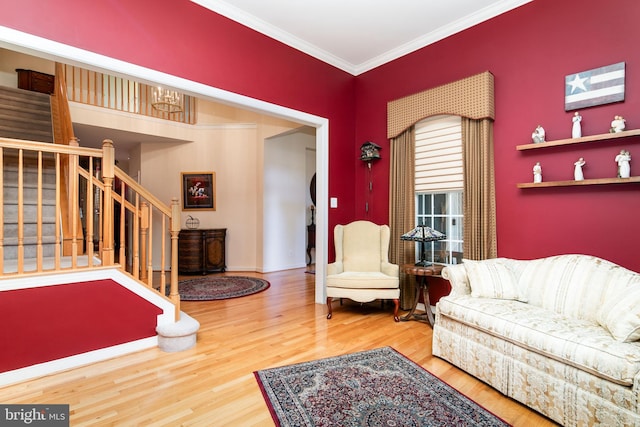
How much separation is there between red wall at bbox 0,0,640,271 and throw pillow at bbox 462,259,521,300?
0.56 meters

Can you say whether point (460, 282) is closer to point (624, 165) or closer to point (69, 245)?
point (624, 165)

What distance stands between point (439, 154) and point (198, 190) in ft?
15.9

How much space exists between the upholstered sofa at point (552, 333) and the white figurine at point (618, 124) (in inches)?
38.5

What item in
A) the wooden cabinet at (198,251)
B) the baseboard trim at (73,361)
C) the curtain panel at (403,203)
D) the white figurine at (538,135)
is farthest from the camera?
the wooden cabinet at (198,251)

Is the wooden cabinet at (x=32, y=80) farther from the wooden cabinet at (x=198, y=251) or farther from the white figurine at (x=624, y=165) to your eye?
the white figurine at (x=624, y=165)

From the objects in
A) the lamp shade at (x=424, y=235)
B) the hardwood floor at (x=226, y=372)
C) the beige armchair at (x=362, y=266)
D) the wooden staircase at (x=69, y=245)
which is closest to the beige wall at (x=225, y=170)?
the wooden staircase at (x=69, y=245)

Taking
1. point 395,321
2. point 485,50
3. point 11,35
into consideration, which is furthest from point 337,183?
point 11,35

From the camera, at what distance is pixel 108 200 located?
2537mm

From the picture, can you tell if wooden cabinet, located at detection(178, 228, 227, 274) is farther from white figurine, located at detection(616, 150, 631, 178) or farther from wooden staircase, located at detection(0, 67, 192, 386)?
white figurine, located at detection(616, 150, 631, 178)

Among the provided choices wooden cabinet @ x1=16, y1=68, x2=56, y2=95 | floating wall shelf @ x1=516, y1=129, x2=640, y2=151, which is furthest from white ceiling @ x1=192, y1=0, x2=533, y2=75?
wooden cabinet @ x1=16, y1=68, x2=56, y2=95


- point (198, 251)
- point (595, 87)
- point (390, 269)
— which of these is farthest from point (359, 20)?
point (198, 251)

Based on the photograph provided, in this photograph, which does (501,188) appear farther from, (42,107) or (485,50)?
(42,107)

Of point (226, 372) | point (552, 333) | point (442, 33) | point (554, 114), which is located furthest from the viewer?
point (442, 33)

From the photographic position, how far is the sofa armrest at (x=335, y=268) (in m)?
3.61
